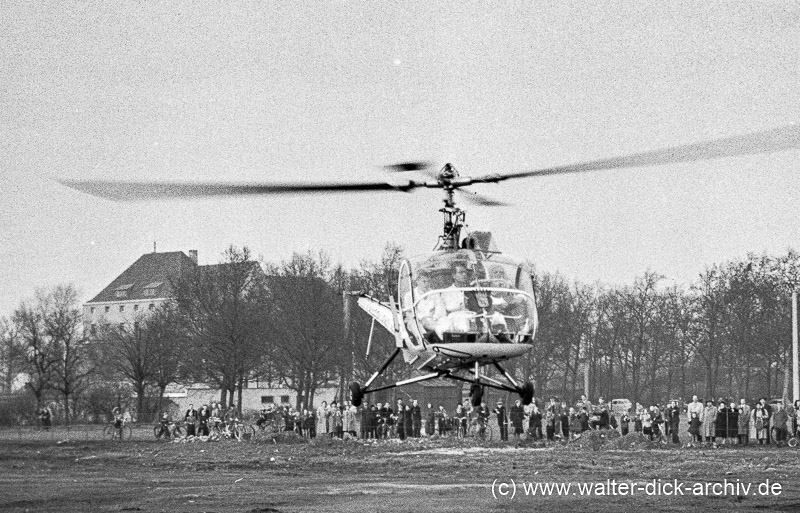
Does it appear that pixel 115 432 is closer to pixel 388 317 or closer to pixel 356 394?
pixel 388 317

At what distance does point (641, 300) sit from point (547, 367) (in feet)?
22.9

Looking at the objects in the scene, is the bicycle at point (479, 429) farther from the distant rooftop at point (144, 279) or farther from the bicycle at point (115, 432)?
the distant rooftop at point (144, 279)

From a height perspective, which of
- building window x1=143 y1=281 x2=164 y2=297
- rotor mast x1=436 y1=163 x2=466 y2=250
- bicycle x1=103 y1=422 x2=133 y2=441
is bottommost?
bicycle x1=103 y1=422 x2=133 y2=441

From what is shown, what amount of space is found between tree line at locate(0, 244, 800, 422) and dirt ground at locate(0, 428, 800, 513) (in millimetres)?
16575

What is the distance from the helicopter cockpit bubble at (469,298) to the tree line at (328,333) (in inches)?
1272

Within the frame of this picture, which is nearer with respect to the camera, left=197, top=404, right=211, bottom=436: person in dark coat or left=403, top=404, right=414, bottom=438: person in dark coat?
left=403, top=404, right=414, bottom=438: person in dark coat

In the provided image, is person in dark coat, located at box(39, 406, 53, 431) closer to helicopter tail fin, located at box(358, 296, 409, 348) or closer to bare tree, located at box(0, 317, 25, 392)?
bare tree, located at box(0, 317, 25, 392)

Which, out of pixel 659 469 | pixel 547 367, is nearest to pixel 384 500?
pixel 659 469

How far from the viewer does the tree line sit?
5706 cm

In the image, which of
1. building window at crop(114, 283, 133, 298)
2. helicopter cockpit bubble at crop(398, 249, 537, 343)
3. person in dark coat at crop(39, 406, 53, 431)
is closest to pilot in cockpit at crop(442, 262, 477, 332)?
helicopter cockpit bubble at crop(398, 249, 537, 343)

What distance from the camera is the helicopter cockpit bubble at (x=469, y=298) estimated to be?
1992 centimetres

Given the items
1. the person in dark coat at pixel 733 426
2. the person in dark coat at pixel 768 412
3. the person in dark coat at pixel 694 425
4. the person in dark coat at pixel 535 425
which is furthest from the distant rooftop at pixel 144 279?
the person in dark coat at pixel 768 412

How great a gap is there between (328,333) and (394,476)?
1260 inches

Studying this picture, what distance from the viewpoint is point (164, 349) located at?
68312mm
